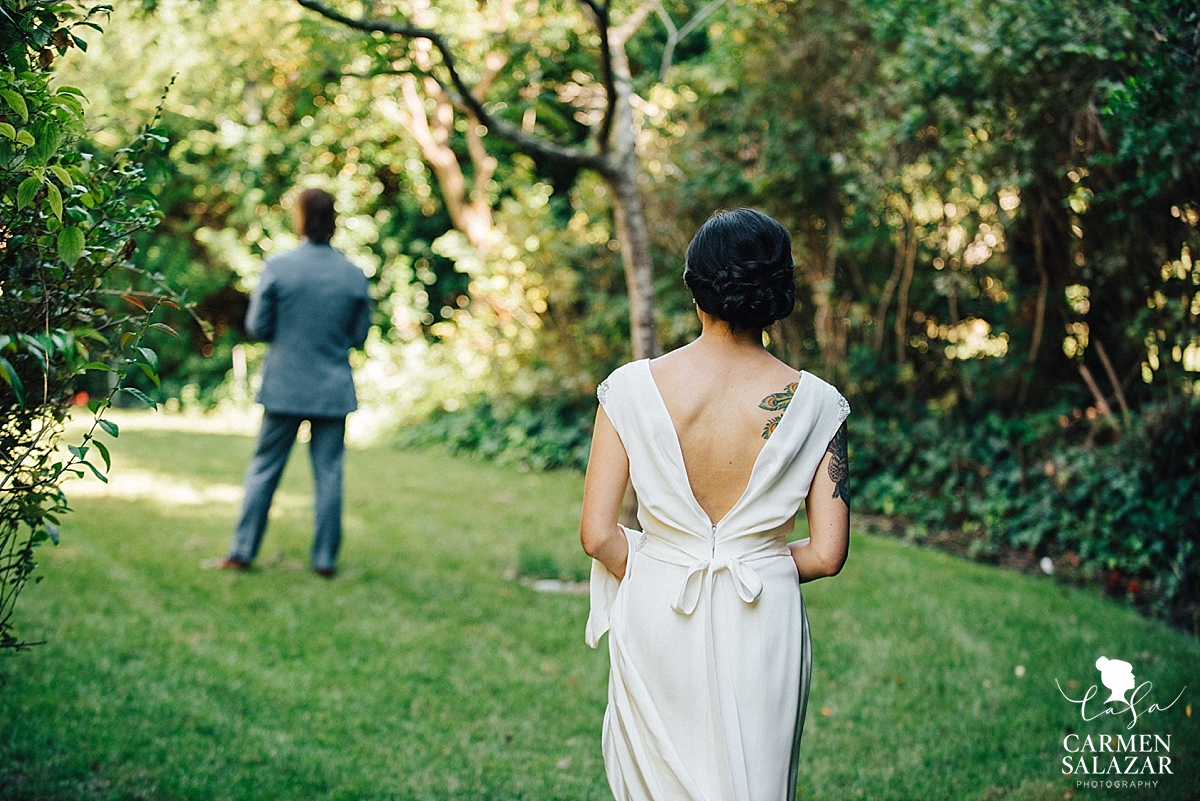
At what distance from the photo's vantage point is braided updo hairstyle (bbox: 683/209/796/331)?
6.95 ft

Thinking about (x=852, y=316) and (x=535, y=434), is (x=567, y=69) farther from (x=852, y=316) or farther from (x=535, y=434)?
(x=535, y=434)

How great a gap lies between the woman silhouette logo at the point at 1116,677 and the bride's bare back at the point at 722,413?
297 centimetres

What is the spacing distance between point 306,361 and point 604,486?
3818mm

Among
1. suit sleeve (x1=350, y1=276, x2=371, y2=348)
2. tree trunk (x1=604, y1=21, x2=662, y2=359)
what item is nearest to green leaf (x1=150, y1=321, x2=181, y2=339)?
suit sleeve (x1=350, y1=276, x2=371, y2=348)

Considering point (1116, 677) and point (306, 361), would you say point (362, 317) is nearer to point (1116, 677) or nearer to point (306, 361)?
point (306, 361)

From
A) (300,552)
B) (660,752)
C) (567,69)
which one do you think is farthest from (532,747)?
(567,69)

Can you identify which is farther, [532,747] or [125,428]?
[125,428]

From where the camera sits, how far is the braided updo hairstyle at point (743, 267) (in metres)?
2.12

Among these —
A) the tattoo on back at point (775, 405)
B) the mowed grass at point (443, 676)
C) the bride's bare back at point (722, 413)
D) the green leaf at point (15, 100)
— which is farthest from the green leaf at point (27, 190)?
the mowed grass at point (443, 676)

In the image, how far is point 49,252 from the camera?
229cm

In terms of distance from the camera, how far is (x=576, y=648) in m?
4.84

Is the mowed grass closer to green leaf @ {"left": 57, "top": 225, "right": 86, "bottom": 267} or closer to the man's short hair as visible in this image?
green leaf @ {"left": 57, "top": 225, "right": 86, "bottom": 267}

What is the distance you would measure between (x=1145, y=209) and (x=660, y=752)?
5.52 m

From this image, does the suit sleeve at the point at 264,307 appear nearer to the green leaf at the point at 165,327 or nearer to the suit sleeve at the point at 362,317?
the suit sleeve at the point at 362,317
